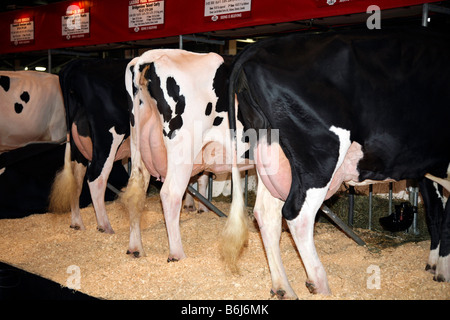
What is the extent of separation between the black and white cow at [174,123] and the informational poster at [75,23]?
12.3 feet

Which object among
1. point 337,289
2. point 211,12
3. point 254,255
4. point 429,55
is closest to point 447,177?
point 429,55

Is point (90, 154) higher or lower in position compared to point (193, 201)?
higher

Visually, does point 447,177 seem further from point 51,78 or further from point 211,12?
point 51,78

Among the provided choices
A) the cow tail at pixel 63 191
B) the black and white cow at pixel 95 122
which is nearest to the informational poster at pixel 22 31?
the black and white cow at pixel 95 122

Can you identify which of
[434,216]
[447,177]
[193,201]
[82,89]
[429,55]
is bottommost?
[193,201]

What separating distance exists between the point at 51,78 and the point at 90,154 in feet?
6.47

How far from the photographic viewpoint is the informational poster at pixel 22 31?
335 inches

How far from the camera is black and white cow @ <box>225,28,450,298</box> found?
115 inches

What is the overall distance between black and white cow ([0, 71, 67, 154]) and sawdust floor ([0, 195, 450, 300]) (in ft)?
4.47

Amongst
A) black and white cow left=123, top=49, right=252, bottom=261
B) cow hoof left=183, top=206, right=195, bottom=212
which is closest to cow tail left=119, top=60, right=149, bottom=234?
black and white cow left=123, top=49, right=252, bottom=261

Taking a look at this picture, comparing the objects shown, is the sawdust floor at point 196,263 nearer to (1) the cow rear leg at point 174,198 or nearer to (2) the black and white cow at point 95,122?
(1) the cow rear leg at point 174,198

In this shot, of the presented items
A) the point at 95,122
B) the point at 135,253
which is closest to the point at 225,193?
the point at 95,122

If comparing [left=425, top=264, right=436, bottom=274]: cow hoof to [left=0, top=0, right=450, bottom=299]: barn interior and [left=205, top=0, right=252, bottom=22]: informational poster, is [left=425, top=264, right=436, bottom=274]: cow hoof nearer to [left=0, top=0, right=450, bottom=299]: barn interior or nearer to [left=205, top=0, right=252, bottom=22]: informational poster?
[left=0, top=0, right=450, bottom=299]: barn interior
